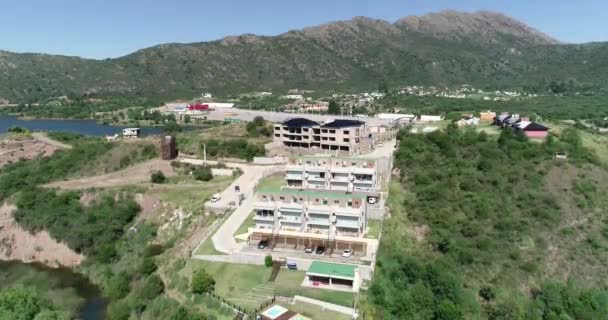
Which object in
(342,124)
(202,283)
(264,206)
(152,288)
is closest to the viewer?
(202,283)

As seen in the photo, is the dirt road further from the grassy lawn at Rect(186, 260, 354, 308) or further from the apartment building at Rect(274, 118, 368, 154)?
the grassy lawn at Rect(186, 260, 354, 308)

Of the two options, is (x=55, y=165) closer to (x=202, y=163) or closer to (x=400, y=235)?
(x=202, y=163)

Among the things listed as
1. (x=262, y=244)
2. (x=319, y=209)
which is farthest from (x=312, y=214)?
(x=262, y=244)

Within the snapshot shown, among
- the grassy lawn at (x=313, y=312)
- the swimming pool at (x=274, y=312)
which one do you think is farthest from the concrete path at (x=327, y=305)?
the swimming pool at (x=274, y=312)

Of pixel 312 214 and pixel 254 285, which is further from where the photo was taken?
pixel 312 214

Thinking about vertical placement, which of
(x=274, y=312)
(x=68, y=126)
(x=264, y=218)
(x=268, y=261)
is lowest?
(x=274, y=312)

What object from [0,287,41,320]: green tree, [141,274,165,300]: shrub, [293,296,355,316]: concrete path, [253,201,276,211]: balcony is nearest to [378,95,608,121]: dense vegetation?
[253,201,276,211]: balcony

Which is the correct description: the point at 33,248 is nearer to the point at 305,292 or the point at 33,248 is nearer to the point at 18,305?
the point at 18,305

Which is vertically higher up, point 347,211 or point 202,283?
point 347,211
